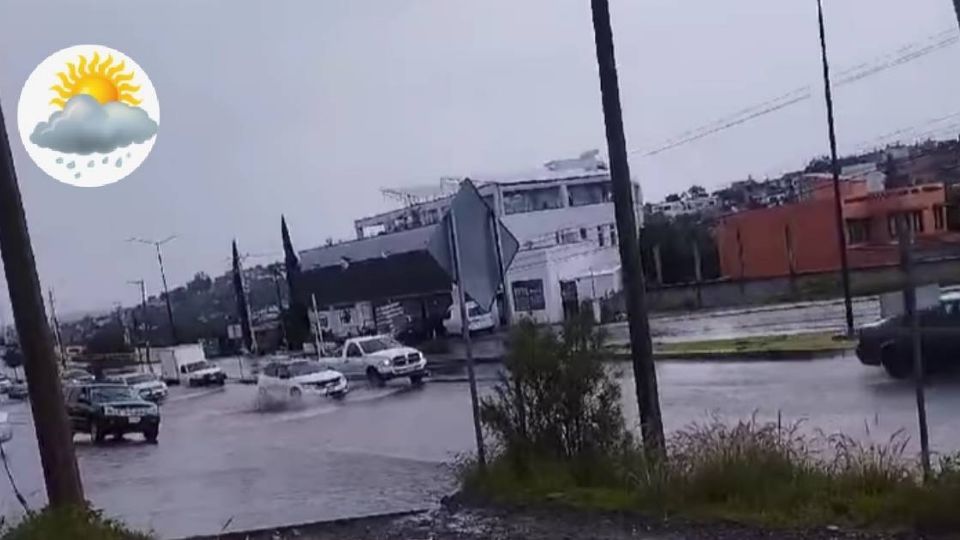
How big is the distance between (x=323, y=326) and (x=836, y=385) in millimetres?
46538

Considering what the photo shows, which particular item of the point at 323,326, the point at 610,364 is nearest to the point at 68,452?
the point at 610,364

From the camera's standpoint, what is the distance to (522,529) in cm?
975

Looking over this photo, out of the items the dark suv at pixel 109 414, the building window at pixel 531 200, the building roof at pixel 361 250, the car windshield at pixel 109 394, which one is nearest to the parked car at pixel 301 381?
the car windshield at pixel 109 394

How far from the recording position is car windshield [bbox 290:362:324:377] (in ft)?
125

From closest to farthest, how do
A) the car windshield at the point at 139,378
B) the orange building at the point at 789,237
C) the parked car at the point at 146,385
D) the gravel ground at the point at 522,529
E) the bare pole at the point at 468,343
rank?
the gravel ground at the point at 522,529 < the bare pole at the point at 468,343 < the orange building at the point at 789,237 < the parked car at the point at 146,385 < the car windshield at the point at 139,378

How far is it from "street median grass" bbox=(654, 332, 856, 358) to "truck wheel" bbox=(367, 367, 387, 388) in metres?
9.78

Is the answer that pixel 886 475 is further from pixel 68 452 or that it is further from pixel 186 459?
pixel 186 459

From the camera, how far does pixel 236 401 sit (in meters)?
42.2

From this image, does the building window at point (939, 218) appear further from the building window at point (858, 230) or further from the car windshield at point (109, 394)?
the car windshield at point (109, 394)

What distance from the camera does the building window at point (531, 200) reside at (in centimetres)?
6656

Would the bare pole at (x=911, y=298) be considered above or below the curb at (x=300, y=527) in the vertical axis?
above

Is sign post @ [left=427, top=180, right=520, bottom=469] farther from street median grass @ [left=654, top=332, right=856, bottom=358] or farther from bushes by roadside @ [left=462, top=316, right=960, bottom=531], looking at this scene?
street median grass @ [left=654, top=332, right=856, bottom=358]

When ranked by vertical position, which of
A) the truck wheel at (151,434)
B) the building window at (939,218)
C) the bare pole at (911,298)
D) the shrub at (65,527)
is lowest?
the truck wheel at (151,434)

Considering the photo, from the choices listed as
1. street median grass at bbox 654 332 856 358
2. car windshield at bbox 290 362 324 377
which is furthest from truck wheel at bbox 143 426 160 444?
street median grass at bbox 654 332 856 358
